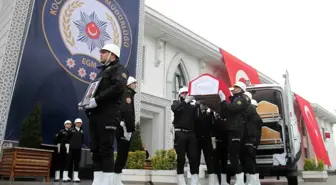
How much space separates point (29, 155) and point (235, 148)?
4.92m

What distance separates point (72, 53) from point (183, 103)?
503 cm

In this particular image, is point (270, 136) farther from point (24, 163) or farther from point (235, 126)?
point (24, 163)

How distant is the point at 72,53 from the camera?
31.0 feet

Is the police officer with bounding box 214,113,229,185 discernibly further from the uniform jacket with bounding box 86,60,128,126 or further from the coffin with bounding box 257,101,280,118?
the uniform jacket with bounding box 86,60,128,126

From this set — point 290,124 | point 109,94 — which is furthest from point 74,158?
point 290,124

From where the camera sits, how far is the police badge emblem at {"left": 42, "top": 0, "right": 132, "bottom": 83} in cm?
908

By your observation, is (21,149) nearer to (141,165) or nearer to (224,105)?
(141,165)

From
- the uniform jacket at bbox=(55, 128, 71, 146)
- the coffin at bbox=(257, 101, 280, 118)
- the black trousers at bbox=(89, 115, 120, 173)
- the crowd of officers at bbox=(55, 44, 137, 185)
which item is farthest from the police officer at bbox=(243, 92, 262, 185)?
the uniform jacket at bbox=(55, 128, 71, 146)

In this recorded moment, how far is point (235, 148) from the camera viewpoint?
5.79m

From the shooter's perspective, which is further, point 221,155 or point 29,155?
point 29,155

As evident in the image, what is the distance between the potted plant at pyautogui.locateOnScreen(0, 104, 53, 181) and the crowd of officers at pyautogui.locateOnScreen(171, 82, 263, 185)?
3.81 meters

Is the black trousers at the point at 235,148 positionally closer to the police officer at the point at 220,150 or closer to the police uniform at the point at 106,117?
the police officer at the point at 220,150

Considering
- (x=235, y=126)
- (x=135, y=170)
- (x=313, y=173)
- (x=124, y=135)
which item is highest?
(x=235, y=126)

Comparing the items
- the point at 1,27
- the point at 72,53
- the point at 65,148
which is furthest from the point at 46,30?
the point at 65,148
